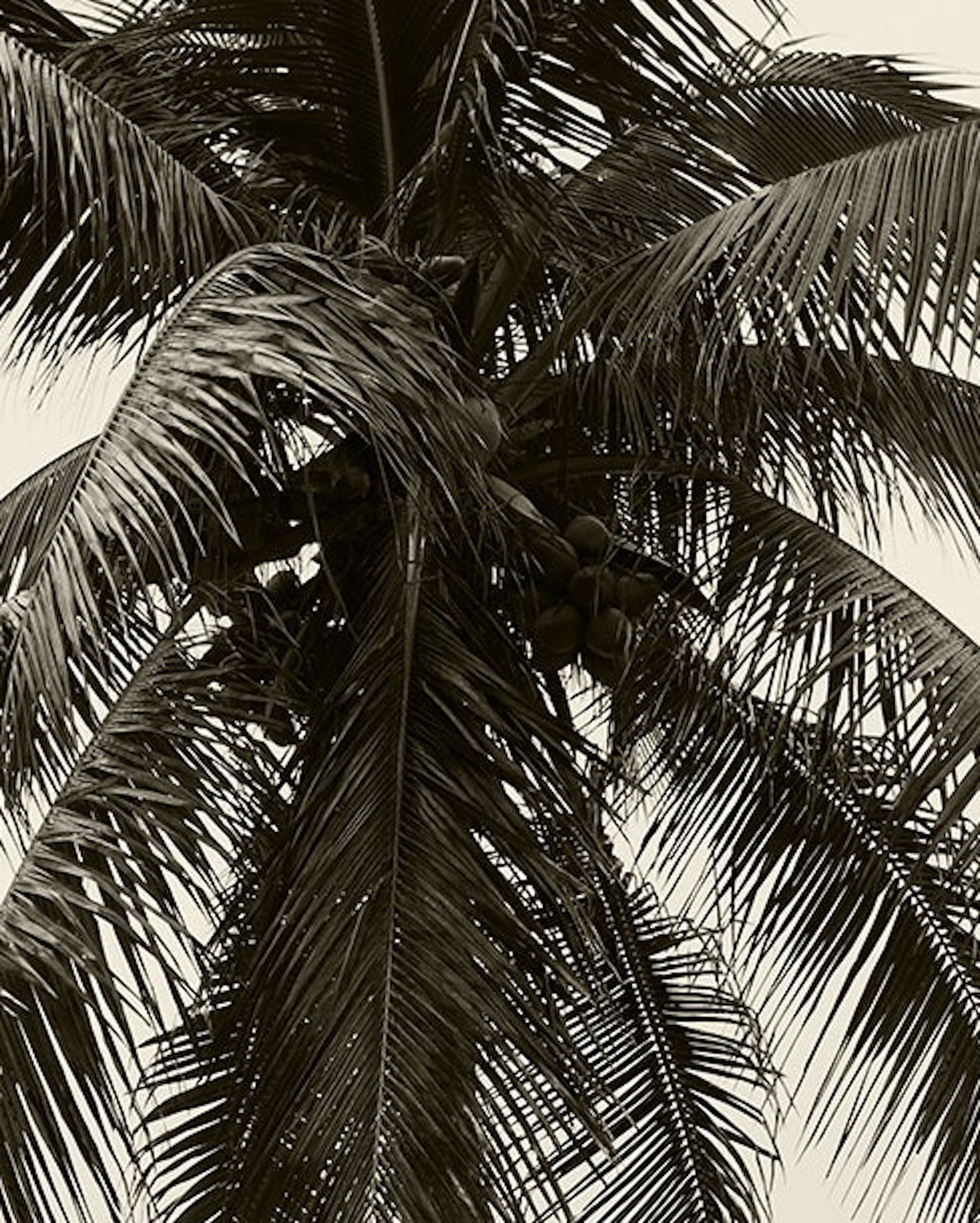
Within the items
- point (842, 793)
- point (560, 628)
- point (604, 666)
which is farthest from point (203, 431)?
point (842, 793)

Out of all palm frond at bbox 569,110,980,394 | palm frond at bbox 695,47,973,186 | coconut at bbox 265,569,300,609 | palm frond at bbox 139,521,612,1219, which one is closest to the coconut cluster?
palm frond at bbox 139,521,612,1219

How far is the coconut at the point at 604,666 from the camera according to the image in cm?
490

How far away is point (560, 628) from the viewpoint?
4852mm

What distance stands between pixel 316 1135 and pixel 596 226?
6.71 ft

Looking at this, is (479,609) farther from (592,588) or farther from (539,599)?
(592,588)

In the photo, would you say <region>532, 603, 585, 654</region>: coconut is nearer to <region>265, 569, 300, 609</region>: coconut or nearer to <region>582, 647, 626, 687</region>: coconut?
<region>582, 647, 626, 687</region>: coconut

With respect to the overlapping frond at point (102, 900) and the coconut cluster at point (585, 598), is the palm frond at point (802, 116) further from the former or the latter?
the overlapping frond at point (102, 900)

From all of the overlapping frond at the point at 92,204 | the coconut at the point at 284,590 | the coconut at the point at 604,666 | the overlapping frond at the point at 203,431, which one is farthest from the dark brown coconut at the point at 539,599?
the overlapping frond at the point at 92,204

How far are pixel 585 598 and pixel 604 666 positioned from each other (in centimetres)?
16

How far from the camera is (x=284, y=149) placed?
529 centimetres

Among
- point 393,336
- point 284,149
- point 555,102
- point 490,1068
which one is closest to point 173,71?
point 284,149

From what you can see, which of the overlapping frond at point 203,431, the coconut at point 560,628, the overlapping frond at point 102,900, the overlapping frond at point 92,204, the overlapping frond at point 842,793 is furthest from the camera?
the coconut at point 560,628

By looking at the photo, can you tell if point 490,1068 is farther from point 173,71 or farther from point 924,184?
point 173,71

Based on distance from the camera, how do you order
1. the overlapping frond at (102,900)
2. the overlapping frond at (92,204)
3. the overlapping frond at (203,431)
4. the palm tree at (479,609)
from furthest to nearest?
the overlapping frond at (92,204) → the palm tree at (479,609) → the overlapping frond at (102,900) → the overlapping frond at (203,431)
